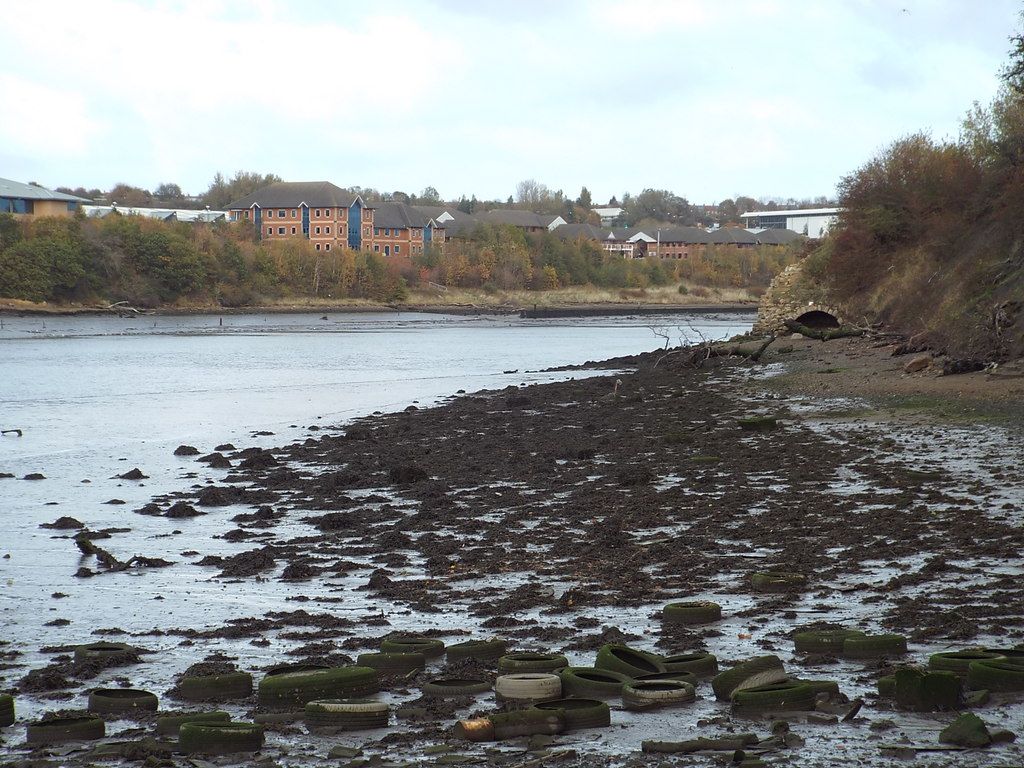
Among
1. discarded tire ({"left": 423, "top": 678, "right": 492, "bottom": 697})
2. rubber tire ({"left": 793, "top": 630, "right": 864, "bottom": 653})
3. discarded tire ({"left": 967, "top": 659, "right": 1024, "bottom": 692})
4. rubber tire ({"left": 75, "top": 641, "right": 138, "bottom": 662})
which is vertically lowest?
rubber tire ({"left": 75, "top": 641, "right": 138, "bottom": 662})

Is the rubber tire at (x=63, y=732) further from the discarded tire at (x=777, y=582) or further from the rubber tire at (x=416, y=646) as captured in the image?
the discarded tire at (x=777, y=582)

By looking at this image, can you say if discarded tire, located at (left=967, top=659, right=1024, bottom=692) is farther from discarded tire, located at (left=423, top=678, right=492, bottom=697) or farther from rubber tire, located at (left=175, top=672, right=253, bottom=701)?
rubber tire, located at (left=175, top=672, right=253, bottom=701)

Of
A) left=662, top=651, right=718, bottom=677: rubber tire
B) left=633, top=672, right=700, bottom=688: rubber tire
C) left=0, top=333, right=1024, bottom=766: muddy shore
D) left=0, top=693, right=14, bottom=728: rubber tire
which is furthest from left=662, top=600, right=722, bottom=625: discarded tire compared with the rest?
left=0, top=693, right=14, bottom=728: rubber tire

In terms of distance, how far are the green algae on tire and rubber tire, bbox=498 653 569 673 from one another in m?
1.87

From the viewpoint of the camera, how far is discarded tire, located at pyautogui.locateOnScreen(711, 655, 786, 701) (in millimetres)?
7391

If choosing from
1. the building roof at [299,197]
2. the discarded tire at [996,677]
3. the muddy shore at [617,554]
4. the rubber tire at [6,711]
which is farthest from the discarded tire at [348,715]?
the building roof at [299,197]

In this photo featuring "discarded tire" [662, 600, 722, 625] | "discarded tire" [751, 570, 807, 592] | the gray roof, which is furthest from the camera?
the gray roof

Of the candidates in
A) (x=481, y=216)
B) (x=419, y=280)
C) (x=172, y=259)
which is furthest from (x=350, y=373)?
(x=481, y=216)

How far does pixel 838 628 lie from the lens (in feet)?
29.5

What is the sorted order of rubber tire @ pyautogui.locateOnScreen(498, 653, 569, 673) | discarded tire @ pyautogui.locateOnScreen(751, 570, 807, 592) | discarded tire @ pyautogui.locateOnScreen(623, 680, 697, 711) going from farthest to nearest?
1. discarded tire @ pyautogui.locateOnScreen(751, 570, 807, 592)
2. rubber tire @ pyautogui.locateOnScreen(498, 653, 569, 673)
3. discarded tire @ pyautogui.locateOnScreen(623, 680, 697, 711)

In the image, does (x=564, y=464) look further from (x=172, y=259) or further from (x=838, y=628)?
(x=172, y=259)

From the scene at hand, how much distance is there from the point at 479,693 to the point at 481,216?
192772 millimetres

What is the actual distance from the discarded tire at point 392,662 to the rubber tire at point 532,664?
630 mm

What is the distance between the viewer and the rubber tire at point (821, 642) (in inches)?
327
